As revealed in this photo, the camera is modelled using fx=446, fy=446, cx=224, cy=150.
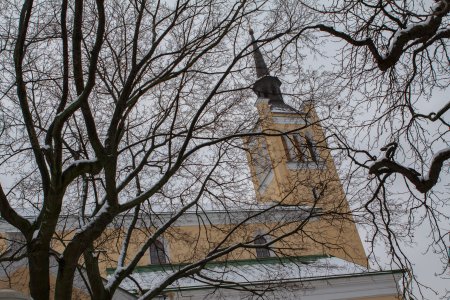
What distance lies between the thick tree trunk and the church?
1915mm

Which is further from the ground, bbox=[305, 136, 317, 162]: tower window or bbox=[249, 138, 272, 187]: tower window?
bbox=[249, 138, 272, 187]: tower window

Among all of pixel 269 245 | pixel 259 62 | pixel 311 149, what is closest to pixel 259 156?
pixel 311 149

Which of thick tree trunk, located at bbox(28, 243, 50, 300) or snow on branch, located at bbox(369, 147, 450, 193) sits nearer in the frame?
snow on branch, located at bbox(369, 147, 450, 193)

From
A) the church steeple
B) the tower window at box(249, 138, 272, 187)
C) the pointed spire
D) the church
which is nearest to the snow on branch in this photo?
the church

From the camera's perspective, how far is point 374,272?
16.7 meters

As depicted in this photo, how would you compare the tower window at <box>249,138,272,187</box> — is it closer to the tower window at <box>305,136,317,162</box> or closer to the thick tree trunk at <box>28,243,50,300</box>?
the tower window at <box>305,136,317,162</box>

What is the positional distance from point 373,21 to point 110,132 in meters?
4.53

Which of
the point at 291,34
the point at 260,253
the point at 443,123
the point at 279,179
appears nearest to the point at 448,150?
the point at 443,123

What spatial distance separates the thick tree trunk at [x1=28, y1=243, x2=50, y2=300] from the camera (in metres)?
Answer: 6.15

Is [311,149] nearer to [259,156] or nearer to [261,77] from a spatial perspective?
[261,77]

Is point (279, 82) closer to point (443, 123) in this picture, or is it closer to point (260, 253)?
point (443, 123)

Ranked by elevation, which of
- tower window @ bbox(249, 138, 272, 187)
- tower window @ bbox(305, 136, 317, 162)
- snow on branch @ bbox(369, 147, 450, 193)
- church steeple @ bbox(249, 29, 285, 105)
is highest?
church steeple @ bbox(249, 29, 285, 105)

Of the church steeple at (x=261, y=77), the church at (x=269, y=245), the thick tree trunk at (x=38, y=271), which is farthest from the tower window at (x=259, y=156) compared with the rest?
the thick tree trunk at (x=38, y=271)

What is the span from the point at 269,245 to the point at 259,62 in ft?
12.7
